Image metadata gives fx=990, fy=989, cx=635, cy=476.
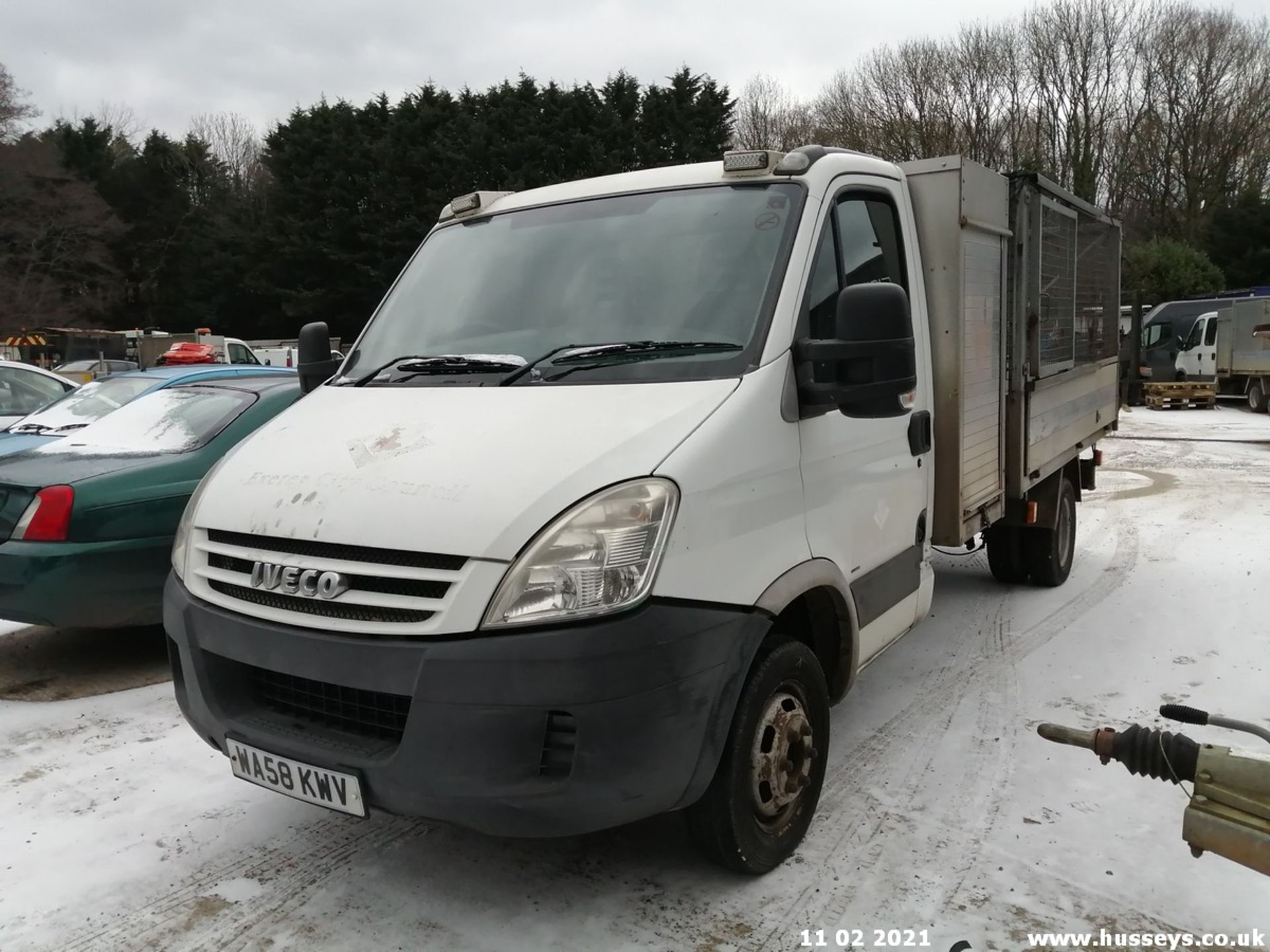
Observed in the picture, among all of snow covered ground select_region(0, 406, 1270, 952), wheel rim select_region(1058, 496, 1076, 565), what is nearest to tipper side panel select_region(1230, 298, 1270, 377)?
wheel rim select_region(1058, 496, 1076, 565)

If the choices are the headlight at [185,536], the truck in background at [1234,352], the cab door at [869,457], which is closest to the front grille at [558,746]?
the cab door at [869,457]

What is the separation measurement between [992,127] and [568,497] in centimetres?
4275

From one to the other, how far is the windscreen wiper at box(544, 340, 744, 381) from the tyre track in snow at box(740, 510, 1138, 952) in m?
1.74

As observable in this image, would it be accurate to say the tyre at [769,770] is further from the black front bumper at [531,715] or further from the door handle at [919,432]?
the door handle at [919,432]

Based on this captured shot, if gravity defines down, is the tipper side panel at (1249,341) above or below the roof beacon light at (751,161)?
below

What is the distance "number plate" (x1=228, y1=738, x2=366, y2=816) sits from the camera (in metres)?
2.70

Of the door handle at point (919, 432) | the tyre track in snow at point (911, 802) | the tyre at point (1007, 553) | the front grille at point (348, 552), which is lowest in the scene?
the tyre track in snow at point (911, 802)

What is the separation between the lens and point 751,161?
360cm

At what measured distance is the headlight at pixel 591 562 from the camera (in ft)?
8.36

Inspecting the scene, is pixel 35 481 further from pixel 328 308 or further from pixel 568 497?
pixel 328 308

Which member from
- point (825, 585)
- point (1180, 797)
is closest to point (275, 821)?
point (825, 585)

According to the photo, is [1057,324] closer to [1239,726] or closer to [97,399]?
[1239,726]

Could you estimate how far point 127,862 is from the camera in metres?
3.37

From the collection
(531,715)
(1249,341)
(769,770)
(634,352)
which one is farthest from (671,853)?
(1249,341)
